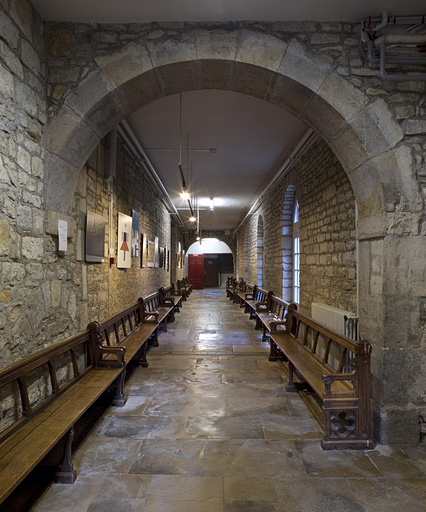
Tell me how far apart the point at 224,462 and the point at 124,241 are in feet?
11.6

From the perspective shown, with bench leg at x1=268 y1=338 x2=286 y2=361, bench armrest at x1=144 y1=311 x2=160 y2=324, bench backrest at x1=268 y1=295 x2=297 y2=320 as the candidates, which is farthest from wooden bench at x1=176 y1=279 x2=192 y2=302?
bench leg at x1=268 y1=338 x2=286 y2=361

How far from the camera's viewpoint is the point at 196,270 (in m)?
22.7

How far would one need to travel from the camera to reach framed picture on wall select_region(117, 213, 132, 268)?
5.02 m

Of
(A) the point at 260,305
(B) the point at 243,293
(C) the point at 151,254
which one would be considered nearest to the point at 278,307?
(A) the point at 260,305

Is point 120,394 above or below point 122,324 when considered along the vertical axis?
below

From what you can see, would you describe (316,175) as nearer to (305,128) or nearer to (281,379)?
(305,128)

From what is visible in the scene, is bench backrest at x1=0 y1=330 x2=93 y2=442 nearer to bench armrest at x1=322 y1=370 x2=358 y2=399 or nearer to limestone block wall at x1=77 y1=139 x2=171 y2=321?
limestone block wall at x1=77 y1=139 x2=171 y2=321

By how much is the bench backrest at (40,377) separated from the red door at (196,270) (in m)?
19.2

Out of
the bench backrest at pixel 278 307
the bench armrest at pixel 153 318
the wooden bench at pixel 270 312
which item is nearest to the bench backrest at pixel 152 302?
the bench armrest at pixel 153 318

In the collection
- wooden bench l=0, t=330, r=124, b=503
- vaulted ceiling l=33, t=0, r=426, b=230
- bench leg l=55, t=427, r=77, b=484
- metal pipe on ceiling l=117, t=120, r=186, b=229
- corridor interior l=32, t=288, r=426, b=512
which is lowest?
corridor interior l=32, t=288, r=426, b=512

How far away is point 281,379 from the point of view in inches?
158

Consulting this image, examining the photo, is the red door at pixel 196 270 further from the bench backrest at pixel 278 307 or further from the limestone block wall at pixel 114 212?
the bench backrest at pixel 278 307

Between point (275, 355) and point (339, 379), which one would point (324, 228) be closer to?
point (275, 355)

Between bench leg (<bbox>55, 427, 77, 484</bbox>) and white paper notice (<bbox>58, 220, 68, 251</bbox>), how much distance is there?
1.31 meters
